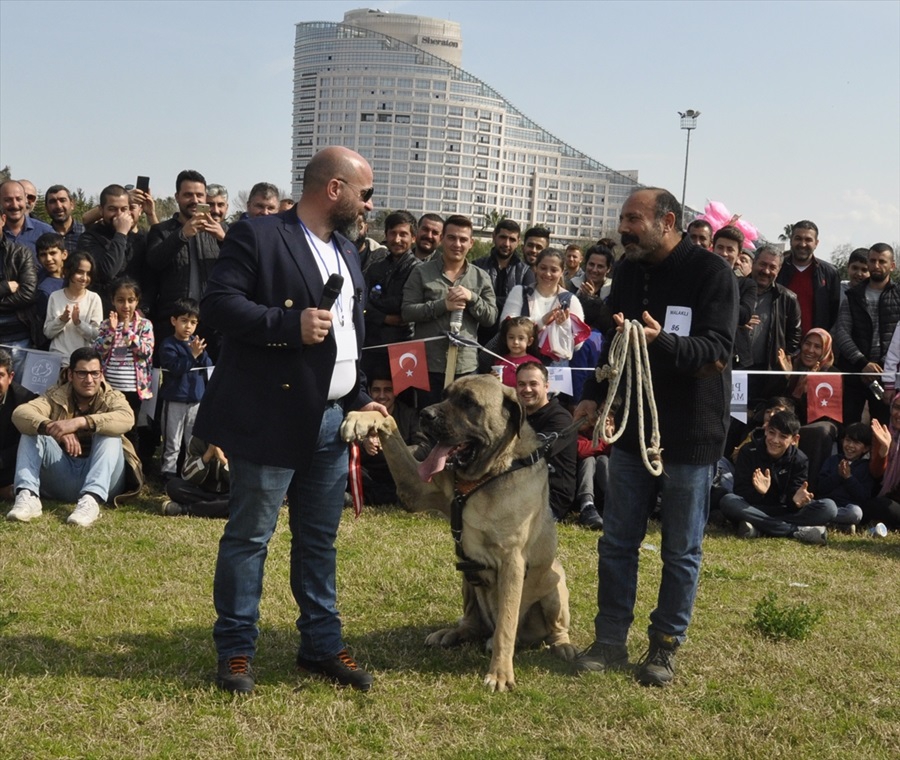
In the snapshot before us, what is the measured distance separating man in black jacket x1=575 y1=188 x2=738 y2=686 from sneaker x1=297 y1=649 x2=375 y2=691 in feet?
3.72

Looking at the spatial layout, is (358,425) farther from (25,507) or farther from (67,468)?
(67,468)

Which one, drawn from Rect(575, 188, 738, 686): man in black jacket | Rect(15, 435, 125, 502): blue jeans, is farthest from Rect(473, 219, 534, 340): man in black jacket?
Rect(575, 188, 738, 686): man in black jacket

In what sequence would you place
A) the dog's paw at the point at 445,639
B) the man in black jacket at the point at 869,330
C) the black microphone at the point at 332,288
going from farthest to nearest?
1. the man in black jacket at the point at 869,330
2. the dog's paw at the point at 445,639
3. the black microphone at the point at 332,288

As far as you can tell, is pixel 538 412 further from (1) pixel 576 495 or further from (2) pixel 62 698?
(2) pixel 62 698

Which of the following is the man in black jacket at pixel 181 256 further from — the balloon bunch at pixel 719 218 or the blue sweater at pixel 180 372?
the balloon bunch at pixel 719 218

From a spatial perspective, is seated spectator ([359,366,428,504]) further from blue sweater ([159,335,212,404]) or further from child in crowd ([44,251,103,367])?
child in crowd ([44,251,103,367])

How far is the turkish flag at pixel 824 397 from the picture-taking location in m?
9.85

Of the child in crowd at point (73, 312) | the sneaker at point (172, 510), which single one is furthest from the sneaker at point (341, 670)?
the child in crowd at point (73, 312)

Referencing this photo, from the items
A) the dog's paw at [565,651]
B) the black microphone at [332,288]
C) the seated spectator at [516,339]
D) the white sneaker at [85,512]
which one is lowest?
the white sneaker at [85,512]

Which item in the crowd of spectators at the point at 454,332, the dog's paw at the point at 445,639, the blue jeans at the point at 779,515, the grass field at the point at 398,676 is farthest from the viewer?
the crowd of spectators at the point at 454,332

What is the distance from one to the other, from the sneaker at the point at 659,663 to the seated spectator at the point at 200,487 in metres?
4.46

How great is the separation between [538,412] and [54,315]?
445 centimetres

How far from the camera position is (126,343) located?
30.1 feet

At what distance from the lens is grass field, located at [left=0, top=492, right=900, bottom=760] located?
4246 mm
